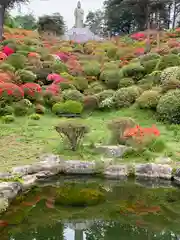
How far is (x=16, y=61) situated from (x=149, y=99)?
976cm

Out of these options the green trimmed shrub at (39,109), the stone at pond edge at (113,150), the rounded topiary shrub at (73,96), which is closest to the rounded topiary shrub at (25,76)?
the rounded topiary shrub at (73,96)

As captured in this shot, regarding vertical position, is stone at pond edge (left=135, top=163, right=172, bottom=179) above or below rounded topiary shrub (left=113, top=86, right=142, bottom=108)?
below

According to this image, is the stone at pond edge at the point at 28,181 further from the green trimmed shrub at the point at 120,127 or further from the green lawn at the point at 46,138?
the green trimmed shrub at the point at 120,127

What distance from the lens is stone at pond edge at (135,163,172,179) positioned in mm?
11891

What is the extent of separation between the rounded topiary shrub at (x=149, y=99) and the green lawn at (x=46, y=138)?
1.45 ft

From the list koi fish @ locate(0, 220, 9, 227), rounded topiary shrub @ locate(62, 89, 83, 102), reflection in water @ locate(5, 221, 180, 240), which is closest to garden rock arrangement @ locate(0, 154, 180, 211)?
koi fish @ locate(0, 220, 9, 227)

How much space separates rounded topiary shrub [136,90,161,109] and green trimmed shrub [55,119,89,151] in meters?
6.43

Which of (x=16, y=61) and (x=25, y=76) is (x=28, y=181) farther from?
(x=16, y=61)

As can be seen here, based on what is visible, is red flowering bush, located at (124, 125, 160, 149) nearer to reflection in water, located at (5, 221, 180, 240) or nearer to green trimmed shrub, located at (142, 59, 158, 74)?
reflection in water, located at (5, 221, 180, 240)

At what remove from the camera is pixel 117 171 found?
1203 cm

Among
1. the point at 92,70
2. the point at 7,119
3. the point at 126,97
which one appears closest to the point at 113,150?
the point at 7,119

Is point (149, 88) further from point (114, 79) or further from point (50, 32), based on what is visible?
point (50, 32)

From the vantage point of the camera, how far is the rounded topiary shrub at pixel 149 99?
1852 cm

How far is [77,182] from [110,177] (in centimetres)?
116
